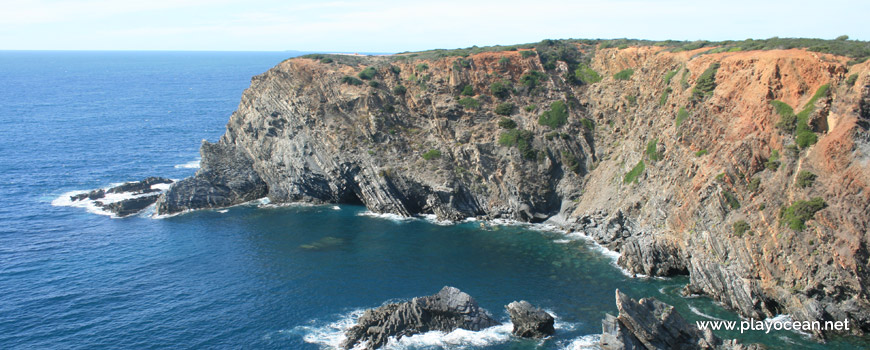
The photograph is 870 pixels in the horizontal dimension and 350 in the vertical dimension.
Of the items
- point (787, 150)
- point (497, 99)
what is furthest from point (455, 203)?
point (787, 150)

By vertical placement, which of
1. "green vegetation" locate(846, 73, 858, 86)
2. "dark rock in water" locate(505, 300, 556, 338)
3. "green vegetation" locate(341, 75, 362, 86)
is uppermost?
"green vegetation" locate(846, 73, 858, 86)

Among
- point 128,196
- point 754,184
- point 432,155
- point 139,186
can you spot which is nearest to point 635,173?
point 754,184

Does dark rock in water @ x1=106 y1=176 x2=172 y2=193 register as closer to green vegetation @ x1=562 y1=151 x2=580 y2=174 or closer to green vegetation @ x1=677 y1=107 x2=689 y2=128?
green vegetation @ x1=562 y1=151 x2=580 y2=174

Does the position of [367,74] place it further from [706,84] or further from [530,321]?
[530,321]

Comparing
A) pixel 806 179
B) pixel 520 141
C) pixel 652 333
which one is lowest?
pixel 652 333

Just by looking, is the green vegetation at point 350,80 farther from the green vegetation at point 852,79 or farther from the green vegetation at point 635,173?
the green vegetation at point 852,79

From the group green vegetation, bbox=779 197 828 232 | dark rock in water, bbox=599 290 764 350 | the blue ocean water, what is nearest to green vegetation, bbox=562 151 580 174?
the blue ocean water

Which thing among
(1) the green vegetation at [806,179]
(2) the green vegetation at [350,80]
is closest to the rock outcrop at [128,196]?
(2) the green vegetation at [350,80]
